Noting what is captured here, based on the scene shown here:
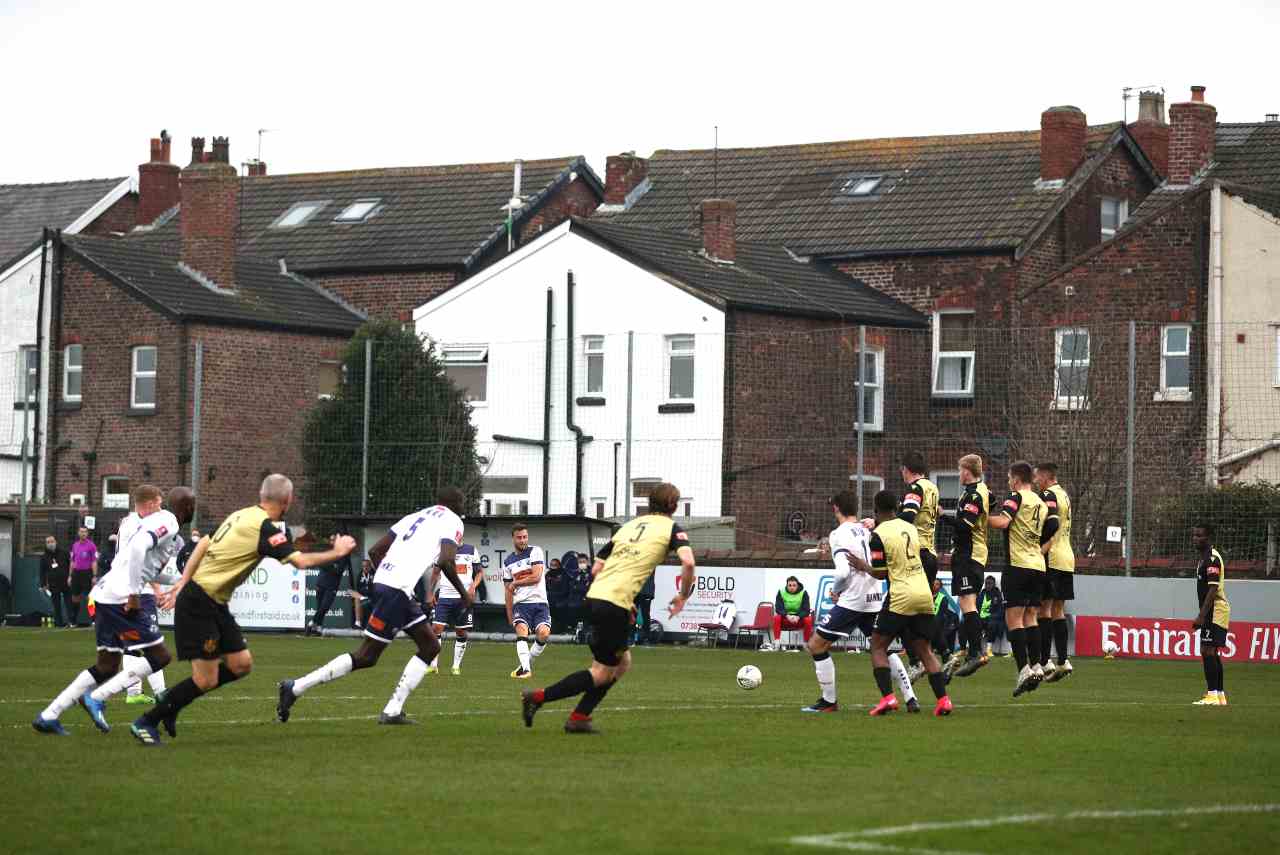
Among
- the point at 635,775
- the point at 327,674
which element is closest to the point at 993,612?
the point at 327,674

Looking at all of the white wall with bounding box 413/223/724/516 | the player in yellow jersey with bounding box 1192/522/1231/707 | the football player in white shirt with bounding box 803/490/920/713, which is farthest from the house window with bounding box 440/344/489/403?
the football player in white shirt with bounding box 803/490/920/713

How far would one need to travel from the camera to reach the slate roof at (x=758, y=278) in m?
46.1

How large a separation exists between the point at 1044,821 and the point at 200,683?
6.48m

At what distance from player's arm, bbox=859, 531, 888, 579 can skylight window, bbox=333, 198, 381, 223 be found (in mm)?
40263

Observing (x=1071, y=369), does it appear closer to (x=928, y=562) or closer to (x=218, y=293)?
(x=928, y=562)

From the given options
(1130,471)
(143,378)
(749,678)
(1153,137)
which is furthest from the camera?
(1153,137)

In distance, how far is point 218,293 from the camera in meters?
49.8

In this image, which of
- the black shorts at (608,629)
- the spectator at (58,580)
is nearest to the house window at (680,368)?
the spectator at (58,580)

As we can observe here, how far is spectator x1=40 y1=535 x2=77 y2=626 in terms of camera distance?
41.1 metres

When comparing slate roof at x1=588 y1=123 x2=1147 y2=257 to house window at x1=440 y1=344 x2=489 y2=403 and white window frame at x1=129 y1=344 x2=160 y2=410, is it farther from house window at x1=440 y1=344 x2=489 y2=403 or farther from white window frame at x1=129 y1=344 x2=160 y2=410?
white window frame at x1=129 y1=344 x2=160 y2=410

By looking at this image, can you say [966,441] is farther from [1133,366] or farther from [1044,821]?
[1044,821]

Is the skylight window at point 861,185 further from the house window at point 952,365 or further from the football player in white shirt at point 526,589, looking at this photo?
the football player in white shirt at point 526,589

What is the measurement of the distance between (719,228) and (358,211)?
1279cm

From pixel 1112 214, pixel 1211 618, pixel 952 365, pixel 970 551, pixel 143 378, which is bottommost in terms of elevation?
pixel 1211 618
